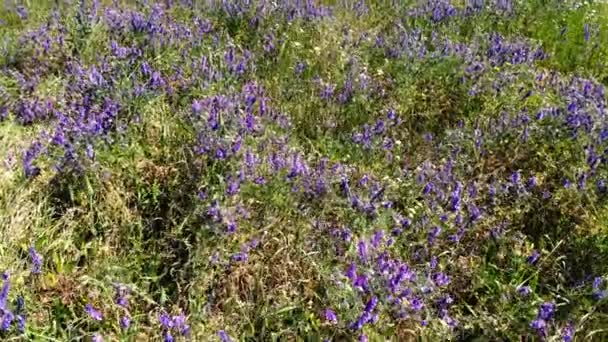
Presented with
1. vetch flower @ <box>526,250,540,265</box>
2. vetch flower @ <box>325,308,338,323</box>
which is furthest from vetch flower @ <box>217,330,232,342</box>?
vetch flower @ <box>526,250,540,265</box>

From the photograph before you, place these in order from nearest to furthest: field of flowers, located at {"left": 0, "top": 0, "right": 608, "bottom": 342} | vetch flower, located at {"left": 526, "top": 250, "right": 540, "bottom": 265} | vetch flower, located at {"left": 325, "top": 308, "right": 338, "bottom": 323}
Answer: vetch flower, located at {"left": 325, "top": 308, "right": 338, "bottom": 323} < field of flowers, located at {"left": 0, "top": 0, "right": 608, "bottom": 342} < vetch flower, located at {"left": 526, "top": 250, "right": 540, "bottom": 265}

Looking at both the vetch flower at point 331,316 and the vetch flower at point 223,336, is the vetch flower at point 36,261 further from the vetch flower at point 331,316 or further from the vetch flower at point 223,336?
the vetch flower at point 331,316

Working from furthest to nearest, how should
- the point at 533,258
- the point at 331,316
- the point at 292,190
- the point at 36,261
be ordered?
the point at 292,190 < the point at 533,258 < the point at 36,261 < the point at 331,316

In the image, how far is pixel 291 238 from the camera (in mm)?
2900

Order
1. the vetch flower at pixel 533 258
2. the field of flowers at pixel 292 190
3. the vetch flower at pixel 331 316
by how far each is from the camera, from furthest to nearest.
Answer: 1. the vetch flower at pixel 533 258
2. the field of flowers at pixel 292 190
3. the vetch flower at pixel 331 316

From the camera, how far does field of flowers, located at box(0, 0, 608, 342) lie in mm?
2615

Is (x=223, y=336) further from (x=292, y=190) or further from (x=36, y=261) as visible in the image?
(x=36, y=261)

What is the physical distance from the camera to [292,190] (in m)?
2.95

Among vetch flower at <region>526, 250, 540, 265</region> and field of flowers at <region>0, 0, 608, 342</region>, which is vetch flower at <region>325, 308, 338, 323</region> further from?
vetch flower at <region>526, 250, 540, 265</region>

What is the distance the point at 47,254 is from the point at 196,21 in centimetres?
223

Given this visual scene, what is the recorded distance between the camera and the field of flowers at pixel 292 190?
2.62m

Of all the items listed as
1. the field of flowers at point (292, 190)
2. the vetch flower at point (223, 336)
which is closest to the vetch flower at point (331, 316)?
the field of flowers at point (292, 190)

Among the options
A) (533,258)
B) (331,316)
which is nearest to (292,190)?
(331,316)

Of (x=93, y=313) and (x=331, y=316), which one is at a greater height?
(x=331, y=316)
